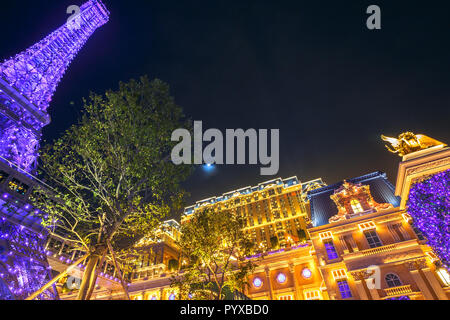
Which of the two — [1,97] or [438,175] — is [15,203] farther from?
[438,175]

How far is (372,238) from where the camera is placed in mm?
22906

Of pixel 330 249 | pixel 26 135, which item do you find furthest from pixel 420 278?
pixel 26 135

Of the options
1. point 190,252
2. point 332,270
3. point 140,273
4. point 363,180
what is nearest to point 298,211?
point 363,180

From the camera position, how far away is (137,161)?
39.4 feet

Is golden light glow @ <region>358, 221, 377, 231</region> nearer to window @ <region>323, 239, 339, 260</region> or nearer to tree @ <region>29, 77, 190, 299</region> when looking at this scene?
window @ <region>323, 239, 339, 260</region>

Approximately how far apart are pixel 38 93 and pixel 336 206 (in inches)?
1494

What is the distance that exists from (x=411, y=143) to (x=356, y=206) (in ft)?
48.1

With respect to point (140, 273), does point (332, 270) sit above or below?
below

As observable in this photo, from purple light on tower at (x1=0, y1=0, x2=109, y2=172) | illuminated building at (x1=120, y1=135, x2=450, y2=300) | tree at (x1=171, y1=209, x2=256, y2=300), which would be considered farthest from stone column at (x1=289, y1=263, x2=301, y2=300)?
purple light on tower at (x1=0, y1=0, x2=109, y2=172)

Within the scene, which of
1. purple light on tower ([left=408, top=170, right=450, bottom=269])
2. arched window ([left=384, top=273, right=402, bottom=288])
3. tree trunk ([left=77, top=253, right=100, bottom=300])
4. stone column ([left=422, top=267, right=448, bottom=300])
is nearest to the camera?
tree trunk ([left=77, top=253, right=100, bottom=300])

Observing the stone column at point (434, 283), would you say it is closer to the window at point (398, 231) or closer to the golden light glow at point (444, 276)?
the golden light glow at point (444, 276)

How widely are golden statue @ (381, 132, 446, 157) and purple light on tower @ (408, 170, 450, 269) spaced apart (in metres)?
1.83

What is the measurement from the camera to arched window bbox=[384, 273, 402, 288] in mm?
20266

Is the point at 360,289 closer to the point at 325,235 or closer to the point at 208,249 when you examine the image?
the point at 325,235
